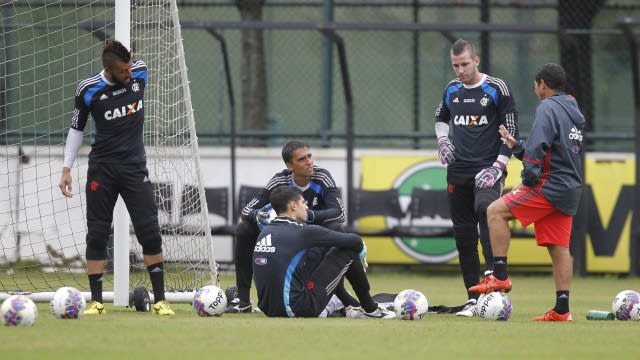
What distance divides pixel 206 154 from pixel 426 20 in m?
4.34

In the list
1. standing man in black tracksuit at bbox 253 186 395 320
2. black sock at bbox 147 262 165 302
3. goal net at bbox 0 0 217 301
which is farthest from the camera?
goal net at bbox 0 0 217 301

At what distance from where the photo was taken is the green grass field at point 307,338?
740 centimetres

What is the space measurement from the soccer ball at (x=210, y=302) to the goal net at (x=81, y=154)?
4.73ft

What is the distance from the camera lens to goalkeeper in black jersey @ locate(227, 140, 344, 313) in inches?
419

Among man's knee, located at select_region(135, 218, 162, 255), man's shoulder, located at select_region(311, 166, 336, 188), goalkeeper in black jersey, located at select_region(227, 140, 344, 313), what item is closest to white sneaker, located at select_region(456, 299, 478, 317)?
goalkeeper in black jersey, located at select_region(227, 140, 344, 313)

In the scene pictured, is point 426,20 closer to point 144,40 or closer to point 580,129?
point 144,40

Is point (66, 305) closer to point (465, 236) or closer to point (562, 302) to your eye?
point (465, 236)

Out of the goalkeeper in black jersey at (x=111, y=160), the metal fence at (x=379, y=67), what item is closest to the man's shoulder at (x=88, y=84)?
the goalkeeper in black jersey at (x=111, y=160)

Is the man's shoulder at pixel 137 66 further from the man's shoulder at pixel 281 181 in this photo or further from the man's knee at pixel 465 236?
the man's knee at pixel 465 236

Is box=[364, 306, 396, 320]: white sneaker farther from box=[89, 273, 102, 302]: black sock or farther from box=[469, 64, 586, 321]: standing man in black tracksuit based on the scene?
box=[89, 273, 102, 302]: black sock

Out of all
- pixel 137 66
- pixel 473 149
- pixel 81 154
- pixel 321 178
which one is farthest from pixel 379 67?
pixel 137 66

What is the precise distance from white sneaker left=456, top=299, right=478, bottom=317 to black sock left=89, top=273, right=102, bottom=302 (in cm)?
294

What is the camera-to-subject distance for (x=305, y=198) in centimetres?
1084

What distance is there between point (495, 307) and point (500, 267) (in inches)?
15.1
